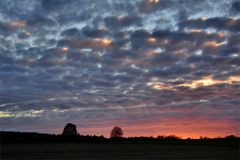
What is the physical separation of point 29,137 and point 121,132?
2380 cm

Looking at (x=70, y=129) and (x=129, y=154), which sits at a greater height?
(x=70, y=129)

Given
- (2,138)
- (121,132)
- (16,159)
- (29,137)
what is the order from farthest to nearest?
(121,132), (29,137), (2,138), (16,159)

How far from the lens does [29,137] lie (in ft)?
286

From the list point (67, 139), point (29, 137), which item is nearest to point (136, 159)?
point (67, 139)

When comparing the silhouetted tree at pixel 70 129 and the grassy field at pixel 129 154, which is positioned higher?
the silhouetted tree at pixel 70 129

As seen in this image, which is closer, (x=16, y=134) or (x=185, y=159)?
(x=185, y=159)

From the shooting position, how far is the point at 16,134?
88.6m

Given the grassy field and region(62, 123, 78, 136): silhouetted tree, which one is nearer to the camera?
the grassy field

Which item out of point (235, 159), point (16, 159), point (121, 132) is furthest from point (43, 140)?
point (235, 159)

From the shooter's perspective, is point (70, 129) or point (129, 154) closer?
point (129, 154)

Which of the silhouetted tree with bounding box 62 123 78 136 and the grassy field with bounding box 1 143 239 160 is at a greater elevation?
the silhouetted tree with bounding box 62 123 78 136

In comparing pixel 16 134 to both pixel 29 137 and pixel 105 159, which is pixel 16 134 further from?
pixel 105 159

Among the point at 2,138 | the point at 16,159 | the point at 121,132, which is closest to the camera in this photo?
the point at 16,159

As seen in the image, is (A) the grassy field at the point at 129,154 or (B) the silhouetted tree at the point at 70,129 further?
(B) the silhouetted tree at the point at 70,129
